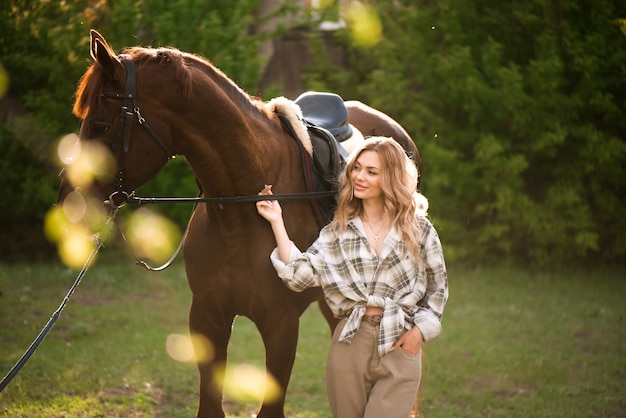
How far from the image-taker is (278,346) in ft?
10.9

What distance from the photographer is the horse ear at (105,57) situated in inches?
110

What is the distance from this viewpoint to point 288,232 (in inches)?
134

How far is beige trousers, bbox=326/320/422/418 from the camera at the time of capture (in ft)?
9.87

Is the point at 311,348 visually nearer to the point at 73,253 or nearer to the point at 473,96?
the point at 473,96

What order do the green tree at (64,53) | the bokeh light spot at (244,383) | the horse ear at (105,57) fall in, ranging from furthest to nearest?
the green tree at (64,53) → the bokeh light spot at (244,383) → the horse ear at (105,57)

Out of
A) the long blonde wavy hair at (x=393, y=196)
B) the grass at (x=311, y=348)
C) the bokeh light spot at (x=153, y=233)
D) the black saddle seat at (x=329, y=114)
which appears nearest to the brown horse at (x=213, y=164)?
the long blonde wavy hair at (x=393, y=196)

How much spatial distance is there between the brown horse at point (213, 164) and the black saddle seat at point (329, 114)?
2.40 feet

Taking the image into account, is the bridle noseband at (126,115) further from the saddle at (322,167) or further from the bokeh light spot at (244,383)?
the bokeh light spot at (244,383)

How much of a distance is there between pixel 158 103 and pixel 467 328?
482 cm

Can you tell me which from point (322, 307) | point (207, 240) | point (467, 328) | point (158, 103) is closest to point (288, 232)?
point (207, 240)

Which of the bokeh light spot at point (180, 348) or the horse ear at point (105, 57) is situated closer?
the horse ear at point (105, 57)

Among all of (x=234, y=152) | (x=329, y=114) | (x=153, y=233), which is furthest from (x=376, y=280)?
(x=153, y=233)

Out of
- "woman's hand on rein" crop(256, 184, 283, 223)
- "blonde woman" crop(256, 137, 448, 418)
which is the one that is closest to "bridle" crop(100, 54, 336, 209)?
"woman's hand on rein" crop(256, 184, 283, 223)

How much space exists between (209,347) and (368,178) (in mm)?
1070
